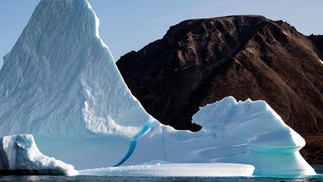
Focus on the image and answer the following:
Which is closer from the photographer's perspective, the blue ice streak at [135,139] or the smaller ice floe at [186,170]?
the smaller ice floe at [186,170]

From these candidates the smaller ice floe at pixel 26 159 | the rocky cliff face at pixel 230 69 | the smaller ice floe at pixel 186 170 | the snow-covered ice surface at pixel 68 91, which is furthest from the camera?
the rocky cliff face at pixel 230 69

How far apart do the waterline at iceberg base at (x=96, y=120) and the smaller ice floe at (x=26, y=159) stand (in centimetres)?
4

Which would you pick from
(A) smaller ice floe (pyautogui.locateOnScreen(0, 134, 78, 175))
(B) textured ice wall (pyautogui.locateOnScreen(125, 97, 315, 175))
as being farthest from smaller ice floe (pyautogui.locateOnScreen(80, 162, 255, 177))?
(A) smaller ice floe (pyautogui.locateOnScreen(0, 134, 78, 175))

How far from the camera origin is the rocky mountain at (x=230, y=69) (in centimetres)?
9106

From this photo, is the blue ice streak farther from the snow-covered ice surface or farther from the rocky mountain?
the rocky mountain

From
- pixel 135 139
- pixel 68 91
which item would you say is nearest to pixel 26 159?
pixel 68 91

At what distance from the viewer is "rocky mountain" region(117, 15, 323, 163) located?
91062mm

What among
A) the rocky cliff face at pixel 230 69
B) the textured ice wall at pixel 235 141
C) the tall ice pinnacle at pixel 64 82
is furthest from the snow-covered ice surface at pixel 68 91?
the rocky cliff face at pixel 230 69

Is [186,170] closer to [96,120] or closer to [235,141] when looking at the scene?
[235,141]

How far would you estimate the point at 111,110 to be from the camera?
83.5 feet

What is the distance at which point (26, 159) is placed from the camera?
21.9m

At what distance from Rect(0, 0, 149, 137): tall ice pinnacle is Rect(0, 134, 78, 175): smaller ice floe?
2.73 metres

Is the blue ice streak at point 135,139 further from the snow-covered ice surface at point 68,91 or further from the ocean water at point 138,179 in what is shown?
the ocean water at point 138,179

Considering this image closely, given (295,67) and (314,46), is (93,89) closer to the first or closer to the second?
(295,67)
